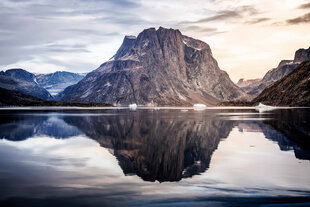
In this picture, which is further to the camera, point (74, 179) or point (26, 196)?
point (74, 179)

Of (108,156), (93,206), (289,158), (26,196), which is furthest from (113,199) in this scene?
(289,158)

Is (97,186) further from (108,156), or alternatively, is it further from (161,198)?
(108,156)

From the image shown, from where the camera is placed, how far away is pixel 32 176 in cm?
2062

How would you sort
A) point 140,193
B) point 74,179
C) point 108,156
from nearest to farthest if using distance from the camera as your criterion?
1. point 140,193
2. point 74,179
3. point 108,156

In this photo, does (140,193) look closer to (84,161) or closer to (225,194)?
(225,194)

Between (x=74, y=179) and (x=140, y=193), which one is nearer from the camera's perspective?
(x=140, y=193)

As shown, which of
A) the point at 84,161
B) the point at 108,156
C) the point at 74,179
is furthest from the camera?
the point at 108,156

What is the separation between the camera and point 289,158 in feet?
88.9

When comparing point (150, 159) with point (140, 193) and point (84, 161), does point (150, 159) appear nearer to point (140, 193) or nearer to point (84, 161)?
point (84, 161)

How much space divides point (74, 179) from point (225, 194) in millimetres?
9343

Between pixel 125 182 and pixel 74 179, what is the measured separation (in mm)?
3388

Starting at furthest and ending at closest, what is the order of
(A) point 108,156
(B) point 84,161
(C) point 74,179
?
(A) point 108,156 < (B) point 84,161 < (C) point 74,179

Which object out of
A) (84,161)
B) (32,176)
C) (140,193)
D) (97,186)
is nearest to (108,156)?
(84,161)

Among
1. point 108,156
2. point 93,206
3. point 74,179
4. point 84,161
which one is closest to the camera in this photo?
point 93,206
